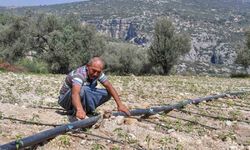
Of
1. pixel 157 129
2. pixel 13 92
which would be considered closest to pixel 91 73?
pixel 157 129

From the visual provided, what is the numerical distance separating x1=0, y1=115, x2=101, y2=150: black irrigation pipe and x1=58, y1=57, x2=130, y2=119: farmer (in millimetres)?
244

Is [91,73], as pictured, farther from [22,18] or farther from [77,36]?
[22,18]

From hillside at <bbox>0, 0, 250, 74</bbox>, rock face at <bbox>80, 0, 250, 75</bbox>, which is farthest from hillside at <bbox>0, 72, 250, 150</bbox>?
hillside at <bbox>0, 0, 250, 74</bbox>

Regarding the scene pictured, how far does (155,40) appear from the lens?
50.7 meters

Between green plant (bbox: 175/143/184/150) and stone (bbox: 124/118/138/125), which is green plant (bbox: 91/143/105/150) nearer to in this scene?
green plant (bbox: 175/143/184/150)

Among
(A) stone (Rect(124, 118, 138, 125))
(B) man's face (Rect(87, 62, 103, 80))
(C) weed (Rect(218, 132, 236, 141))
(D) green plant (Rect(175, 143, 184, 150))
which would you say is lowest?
(C) weed (Rect(218, 132, 236, 141))

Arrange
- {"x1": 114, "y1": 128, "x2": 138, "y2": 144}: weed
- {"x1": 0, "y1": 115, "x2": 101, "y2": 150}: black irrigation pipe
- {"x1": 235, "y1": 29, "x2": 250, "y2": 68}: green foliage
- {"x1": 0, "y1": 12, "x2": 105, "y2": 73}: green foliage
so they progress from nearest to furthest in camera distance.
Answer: {"x1": 0, "y1": 115, "x2": 101, "y2": 150}: black irrigation pipe < {"x1": 114, "y1": 128, "x2": 138, "y2": 144}: weed < {"x1": 0, "y1": 12, "x2": 105, "y2": 73}: green foliage < {"x1": 235, "y1": 29, "x2": 250, "y2": 68}: green foliage

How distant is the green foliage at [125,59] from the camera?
5531 cm

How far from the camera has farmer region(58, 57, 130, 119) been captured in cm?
929

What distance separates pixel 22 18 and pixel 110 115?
4529 centimetres

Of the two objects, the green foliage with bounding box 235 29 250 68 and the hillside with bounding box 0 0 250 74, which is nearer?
the green foliage with bounding box 235 29 250 68

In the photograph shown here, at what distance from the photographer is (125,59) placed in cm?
5719

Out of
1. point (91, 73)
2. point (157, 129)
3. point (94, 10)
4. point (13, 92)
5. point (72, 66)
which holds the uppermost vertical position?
point (91, 73)

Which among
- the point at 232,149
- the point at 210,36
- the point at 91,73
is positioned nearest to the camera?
the point at 232,149
